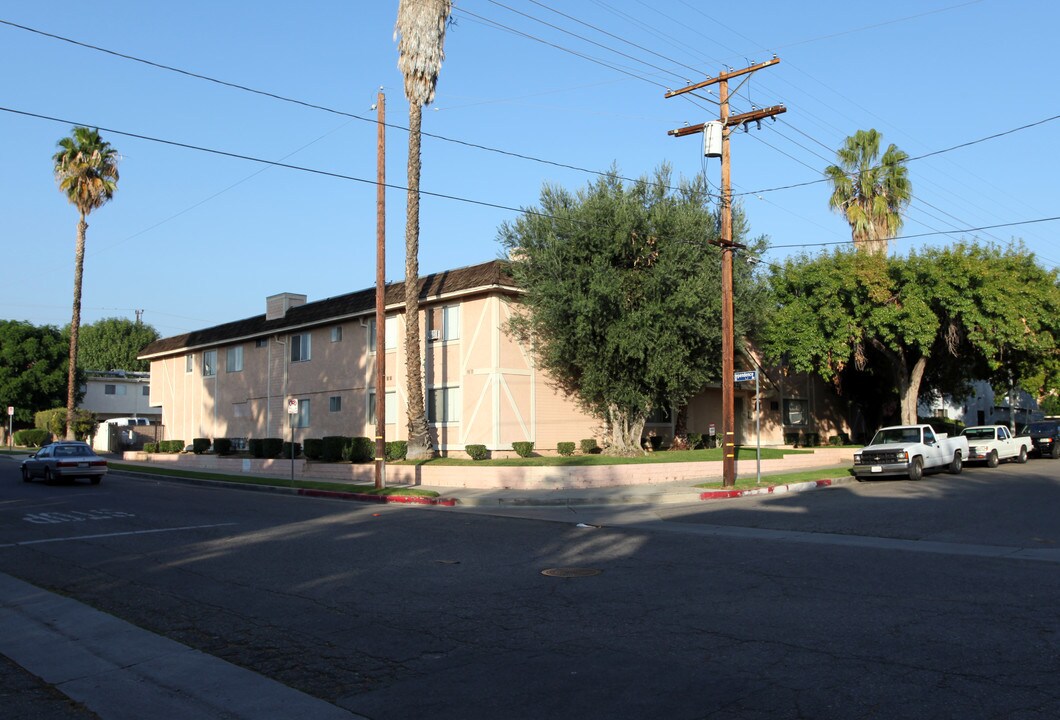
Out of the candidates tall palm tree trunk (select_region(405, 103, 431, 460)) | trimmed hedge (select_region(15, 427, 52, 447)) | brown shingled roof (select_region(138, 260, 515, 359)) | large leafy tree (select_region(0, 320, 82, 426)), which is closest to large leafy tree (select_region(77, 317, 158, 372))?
large leafy tree (select_region(0, 320, 82, 426))

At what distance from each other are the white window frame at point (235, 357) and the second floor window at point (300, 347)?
16.9 feet

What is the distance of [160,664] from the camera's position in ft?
23.9

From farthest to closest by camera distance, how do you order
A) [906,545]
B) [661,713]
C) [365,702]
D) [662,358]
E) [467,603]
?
1. [662,358]
2. [906,545]
3. [467,603]
4. [365,702]
5. [661,713]

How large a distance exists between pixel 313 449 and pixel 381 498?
10.8 meters

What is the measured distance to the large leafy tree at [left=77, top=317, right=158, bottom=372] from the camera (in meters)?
99.4

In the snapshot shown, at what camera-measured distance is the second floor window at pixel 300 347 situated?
39.0m

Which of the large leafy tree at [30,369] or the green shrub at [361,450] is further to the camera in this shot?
the large leafy tree at [30,369]

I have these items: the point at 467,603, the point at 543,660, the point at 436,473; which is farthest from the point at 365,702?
the point at 436,473

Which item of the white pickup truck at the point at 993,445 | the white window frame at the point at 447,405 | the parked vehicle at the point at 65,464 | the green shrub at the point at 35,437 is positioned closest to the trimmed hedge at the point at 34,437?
the green shrub at the point at 35,437

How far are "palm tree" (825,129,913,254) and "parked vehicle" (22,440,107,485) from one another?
3205cm

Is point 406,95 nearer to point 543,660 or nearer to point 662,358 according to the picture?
point 662,358

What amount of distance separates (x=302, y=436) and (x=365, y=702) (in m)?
34.3

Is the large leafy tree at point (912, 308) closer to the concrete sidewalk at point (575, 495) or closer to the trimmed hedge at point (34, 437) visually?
the concrete sidewalk at point (575, 495)

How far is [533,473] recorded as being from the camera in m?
24.3
